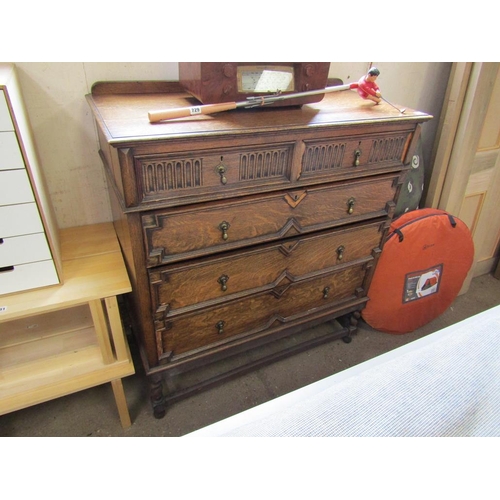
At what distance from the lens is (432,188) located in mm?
1819

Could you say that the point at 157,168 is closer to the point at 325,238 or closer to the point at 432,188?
the point at 325,238

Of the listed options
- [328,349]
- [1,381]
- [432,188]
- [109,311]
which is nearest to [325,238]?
[328,349]

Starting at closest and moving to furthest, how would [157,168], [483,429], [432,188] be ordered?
1. [483,429]
2. [157,168]
3. [432,188]

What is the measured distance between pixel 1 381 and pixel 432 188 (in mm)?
1944

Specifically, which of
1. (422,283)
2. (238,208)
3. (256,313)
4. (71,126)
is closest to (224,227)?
(238,208)

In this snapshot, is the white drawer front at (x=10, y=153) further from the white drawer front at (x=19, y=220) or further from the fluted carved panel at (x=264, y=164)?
the fluted carved panel at (x=264, y=164)

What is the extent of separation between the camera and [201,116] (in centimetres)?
97

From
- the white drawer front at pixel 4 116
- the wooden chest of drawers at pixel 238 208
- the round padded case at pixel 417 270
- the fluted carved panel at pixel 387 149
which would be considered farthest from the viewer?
the round padded case at pixel 417 270

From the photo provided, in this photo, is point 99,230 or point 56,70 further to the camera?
point 99,230

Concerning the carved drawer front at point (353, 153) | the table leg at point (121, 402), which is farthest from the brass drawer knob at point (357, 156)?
the table leg at point (121, 402)

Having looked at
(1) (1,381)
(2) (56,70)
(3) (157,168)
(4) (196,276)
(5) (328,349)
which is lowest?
(5) (328,349)

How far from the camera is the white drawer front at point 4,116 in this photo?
0.78 meters

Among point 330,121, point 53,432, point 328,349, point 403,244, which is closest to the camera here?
point 330,121

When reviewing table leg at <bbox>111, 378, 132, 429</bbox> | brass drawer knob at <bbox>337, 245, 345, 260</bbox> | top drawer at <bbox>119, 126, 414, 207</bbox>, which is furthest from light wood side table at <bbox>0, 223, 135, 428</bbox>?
brass drawer knob at <bbox>337, 245, 345, 260</bbox>
